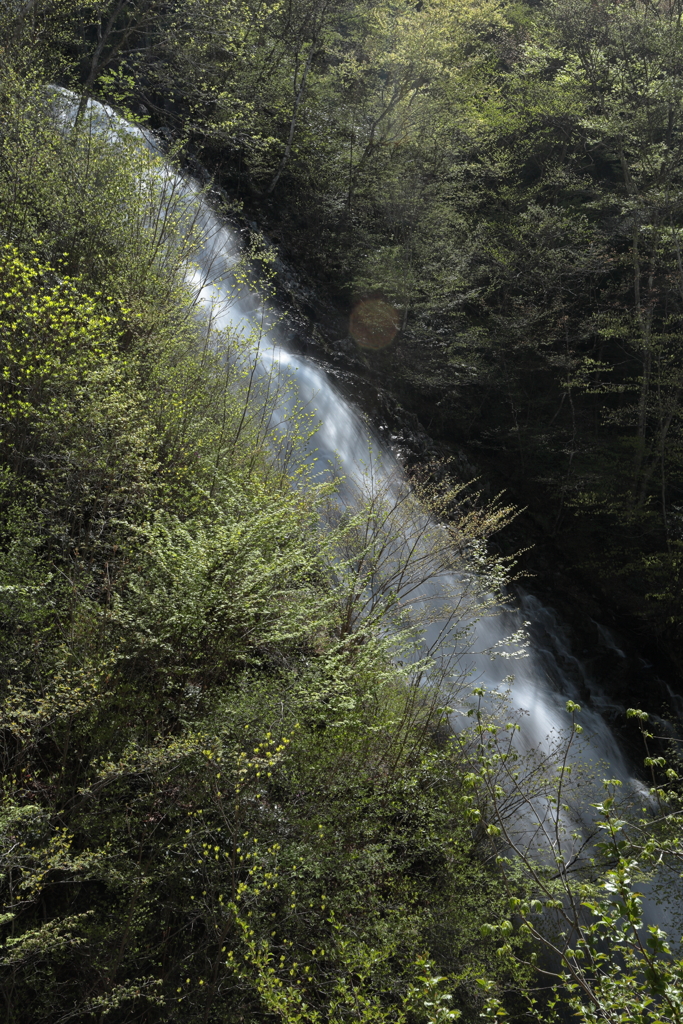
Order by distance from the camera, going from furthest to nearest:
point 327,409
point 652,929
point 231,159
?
point 231,159, point 327,409, point 652,929

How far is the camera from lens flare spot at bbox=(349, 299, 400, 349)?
1700cm

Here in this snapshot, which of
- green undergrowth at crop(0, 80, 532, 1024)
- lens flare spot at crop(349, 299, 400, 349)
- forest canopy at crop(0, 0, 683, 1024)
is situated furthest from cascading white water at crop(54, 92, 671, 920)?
lens flare spot at crop(349, 299, 400, 349)

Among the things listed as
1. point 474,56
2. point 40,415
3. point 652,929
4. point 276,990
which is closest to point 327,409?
point 40,415

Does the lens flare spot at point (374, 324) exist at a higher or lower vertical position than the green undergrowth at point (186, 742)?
higher

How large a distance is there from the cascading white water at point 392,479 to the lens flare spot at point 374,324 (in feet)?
9.76

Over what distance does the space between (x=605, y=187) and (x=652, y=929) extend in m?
21.0

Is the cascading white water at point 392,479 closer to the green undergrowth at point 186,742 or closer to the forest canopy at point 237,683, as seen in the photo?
the forest canopy at point 237,683

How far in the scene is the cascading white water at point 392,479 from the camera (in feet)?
32.1

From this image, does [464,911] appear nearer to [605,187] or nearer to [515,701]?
[515,701]

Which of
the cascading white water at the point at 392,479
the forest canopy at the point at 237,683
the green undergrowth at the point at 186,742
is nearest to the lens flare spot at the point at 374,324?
the cascading white water at the point at 392,479

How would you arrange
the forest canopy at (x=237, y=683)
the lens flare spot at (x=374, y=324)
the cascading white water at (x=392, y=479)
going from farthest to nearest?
the lens flare spot at (x=374, y=324) → the cascading white water at (x=392, y=479) → the forest canopy at (x=237, y=683)

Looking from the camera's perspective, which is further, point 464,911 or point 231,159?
point 231,159

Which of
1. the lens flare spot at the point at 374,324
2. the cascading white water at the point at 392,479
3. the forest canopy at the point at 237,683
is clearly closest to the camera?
the forest canopy at the point at 237,683

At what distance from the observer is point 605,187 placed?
1897 cm
